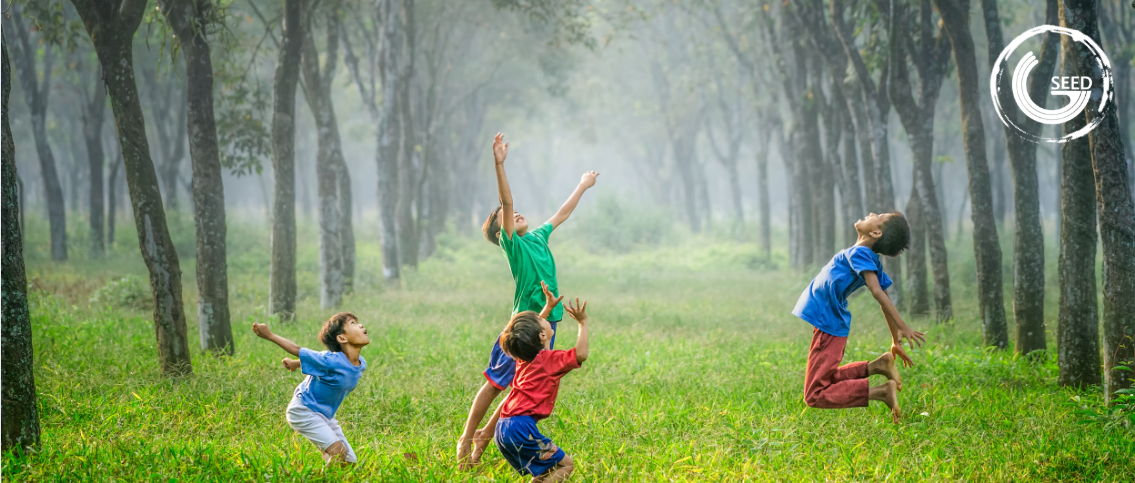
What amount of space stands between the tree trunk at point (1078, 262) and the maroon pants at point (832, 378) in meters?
2.36

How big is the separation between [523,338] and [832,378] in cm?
239

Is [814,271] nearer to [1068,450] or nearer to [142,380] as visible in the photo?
[1068,450]

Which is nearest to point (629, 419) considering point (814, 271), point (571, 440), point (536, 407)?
point (571, 440)

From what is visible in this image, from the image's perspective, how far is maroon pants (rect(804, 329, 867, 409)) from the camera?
5273 mm

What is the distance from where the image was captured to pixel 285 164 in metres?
11.1

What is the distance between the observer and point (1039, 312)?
25.2ft

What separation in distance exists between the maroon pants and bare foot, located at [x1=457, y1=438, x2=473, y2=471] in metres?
2.33

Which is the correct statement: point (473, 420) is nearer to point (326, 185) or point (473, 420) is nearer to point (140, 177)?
point (140, 177)

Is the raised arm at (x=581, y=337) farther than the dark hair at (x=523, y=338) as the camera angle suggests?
No

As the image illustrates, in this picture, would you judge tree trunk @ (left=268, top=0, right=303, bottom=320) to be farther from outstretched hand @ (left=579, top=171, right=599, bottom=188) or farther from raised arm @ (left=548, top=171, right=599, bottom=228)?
outstretched hand @ (left=579, top=171, right=599, bottom=188)

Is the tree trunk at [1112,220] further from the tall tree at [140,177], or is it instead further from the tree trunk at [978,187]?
the tall tree at [140,177]

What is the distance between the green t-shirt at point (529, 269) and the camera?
5.08 metres

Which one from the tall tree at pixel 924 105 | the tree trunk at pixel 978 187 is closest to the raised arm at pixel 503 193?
the tree trunk at pixel 978 187

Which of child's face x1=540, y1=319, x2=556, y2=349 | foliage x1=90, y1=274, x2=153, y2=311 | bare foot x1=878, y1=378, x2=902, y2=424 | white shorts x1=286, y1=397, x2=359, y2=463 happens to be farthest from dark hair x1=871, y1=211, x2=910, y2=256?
foliage x1=90, y1=274, x2=153, y2=311
